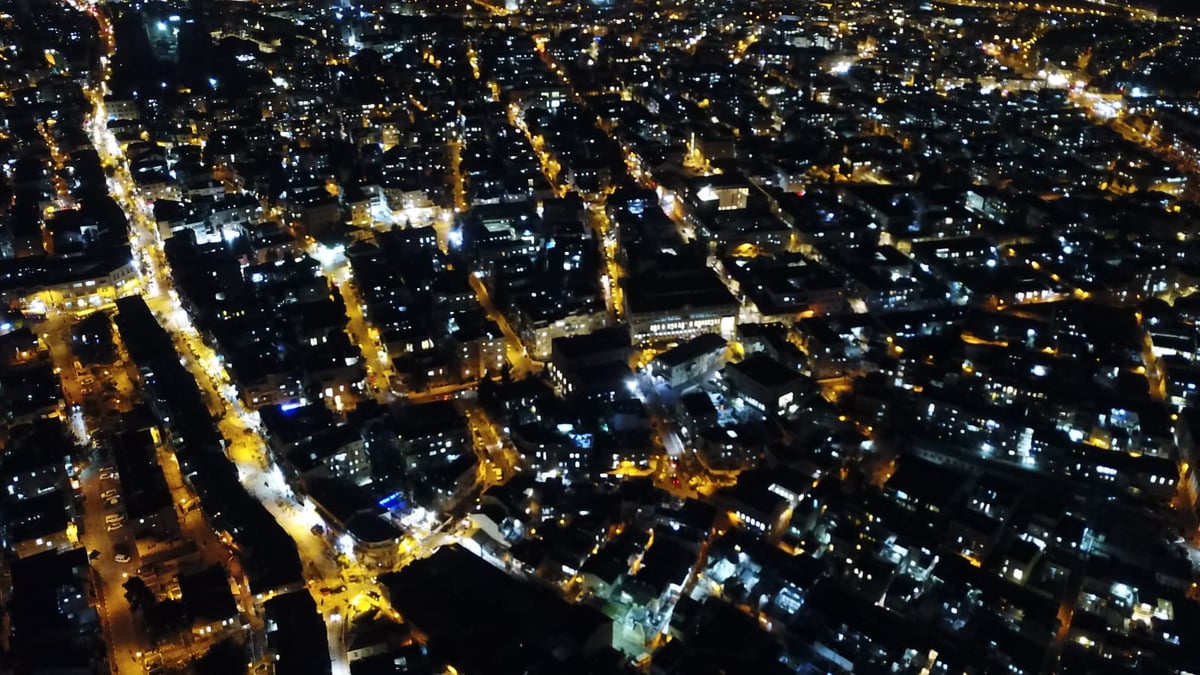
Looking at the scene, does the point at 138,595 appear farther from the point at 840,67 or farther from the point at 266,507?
the point at 840,67

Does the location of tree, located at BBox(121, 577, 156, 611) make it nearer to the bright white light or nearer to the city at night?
the city at night

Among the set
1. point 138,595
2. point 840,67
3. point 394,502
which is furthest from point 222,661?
point 840,67

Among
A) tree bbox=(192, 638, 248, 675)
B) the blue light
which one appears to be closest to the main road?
the blue light

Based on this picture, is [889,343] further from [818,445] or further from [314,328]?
[314,328]

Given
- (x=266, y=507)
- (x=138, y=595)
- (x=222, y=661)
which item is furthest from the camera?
(x=266, y=507)

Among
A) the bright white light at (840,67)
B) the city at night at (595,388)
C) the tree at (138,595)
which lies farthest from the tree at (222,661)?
the bright white light at (840,67)

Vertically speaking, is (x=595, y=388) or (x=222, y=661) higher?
(x=222, y=661)

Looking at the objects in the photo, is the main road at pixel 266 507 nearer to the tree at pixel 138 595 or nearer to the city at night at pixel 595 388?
the city at night at pixel 595 388

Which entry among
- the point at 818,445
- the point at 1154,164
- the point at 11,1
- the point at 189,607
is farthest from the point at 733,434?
the point at 11,1
